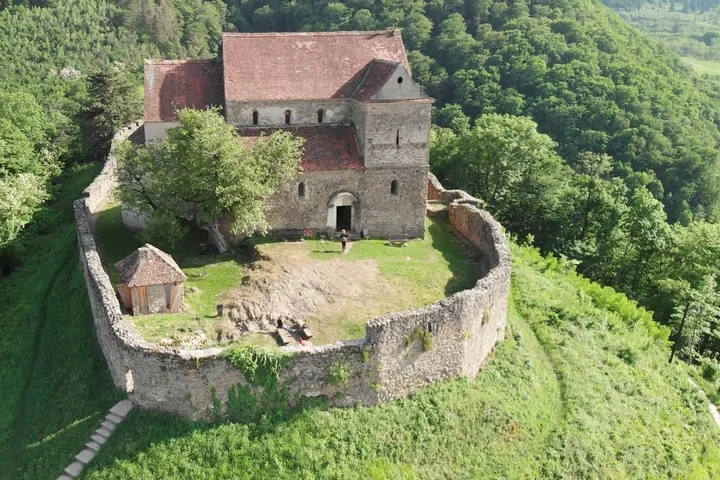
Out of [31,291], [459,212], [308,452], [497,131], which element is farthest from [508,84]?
[308,452]

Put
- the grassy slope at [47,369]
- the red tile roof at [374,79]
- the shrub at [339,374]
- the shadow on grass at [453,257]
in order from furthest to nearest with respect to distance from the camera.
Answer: the red tile roof at [374,79] → the shadow on grass at [453,257] → the grassy slope at [47,369] → the shrub at [339,374]

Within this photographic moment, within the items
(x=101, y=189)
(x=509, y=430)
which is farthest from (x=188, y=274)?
(x=509, y=430)

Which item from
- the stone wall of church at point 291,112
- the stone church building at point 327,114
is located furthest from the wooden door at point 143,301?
the stone wall of church at point 291,112

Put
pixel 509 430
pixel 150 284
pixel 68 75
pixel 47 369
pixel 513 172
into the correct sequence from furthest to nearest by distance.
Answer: pixel 68 75 → pixel 513 172 → pixel 47 369 → pixel 150 284 → pixel 509 430

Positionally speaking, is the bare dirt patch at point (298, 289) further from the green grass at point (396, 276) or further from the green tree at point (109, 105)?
the green tree at point (109, 105)

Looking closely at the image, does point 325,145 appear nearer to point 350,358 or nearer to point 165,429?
point 350,358

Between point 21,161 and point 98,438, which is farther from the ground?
point 21,161

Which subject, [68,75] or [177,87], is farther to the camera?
[68,75]
